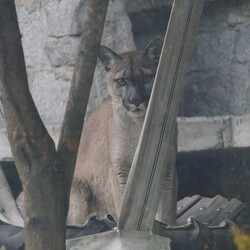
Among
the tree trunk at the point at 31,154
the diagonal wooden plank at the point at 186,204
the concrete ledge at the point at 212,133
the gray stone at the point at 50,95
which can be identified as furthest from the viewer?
the gray stone at the point at 50,95

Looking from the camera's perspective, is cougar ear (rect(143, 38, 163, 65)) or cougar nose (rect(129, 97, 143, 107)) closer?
cougar nose (rect(129, 97, 143, 107))

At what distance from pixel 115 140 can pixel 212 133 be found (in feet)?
1.94

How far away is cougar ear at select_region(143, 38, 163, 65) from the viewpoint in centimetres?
581

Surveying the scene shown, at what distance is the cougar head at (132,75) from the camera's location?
5.75 m

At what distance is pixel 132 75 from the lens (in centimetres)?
585

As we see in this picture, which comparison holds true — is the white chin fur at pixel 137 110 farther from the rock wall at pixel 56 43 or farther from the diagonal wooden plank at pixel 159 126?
the diagonal wooden plank at pixel 159 126

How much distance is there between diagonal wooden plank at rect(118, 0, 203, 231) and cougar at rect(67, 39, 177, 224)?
1894 mm

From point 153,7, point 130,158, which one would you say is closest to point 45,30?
point 153,7

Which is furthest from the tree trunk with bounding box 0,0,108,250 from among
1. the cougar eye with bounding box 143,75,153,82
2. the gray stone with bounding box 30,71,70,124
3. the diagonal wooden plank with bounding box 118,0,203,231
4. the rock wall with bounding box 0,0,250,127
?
the gray stone with bounding box 30,71,70,124

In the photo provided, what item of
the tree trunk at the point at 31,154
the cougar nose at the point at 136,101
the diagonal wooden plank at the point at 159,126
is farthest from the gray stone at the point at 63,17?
the tree trunk at the point at 31,154

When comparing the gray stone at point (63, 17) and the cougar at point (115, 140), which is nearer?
the cougar at point (115, 140)

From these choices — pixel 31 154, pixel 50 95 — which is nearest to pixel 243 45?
pixel 50 95

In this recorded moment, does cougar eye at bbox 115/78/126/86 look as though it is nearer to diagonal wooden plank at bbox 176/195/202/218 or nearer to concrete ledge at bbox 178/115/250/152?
concrete ledge at bbox 178/115/250/152

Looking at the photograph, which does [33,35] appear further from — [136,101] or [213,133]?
[213,133]
